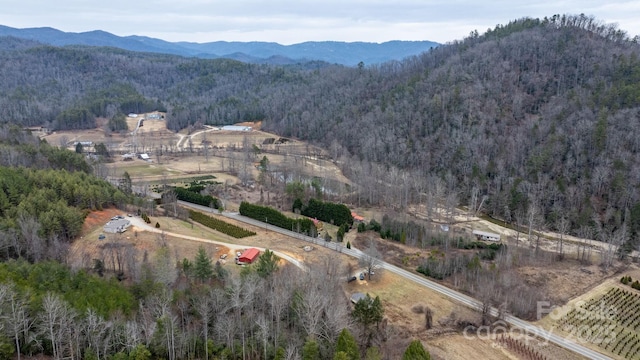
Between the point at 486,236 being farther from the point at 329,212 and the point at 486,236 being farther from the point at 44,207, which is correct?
the point at 44,207

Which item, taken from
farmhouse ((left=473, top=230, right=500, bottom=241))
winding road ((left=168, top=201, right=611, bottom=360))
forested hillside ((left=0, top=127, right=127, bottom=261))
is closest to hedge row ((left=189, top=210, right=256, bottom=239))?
winding road ((left=168, top=201, right=611, bottom=360))

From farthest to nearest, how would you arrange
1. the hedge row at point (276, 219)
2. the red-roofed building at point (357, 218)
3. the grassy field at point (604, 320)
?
the red-roofed building at point (357, 218) → the hedge row at point (276, 219) → the grassy field at point (604, 320)

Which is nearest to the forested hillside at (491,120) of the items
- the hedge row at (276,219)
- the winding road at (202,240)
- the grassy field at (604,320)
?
the grassy field at (604,320)

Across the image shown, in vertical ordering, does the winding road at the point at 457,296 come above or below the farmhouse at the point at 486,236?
above

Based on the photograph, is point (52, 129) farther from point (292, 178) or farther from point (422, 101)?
point (422, 101)

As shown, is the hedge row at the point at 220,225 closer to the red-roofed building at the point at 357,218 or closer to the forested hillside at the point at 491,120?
the red-roofed building at the point at 357,218

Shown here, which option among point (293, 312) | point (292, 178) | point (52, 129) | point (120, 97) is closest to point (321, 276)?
point (293, 312)

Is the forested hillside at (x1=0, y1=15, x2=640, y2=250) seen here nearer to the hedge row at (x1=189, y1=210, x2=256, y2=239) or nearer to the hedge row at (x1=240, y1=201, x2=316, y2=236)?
the hedge row at (x1=240, y1=201, x2=316, y2=236)
